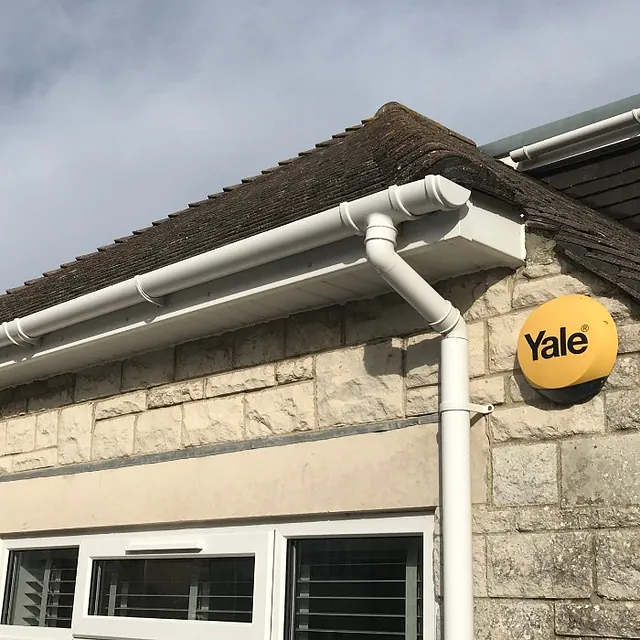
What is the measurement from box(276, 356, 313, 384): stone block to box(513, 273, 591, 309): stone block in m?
1.13

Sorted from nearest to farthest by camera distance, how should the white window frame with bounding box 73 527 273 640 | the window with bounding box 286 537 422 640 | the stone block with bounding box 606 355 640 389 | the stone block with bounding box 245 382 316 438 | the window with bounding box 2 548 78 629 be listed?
the stone block with bounding box 606 355 640 389 < the window with bounding box 286 537 422 640 < the white window frame with bounding box 73 527 273 640 < the stone block with bounding box 245 382 316 438 < the window with bounding box 2 548 78 629

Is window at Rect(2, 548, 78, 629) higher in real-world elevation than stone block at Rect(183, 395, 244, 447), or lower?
lower

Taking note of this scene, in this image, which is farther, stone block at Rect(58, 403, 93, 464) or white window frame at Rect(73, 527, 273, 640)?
stone block at Rect(58, 403, 93, 464)

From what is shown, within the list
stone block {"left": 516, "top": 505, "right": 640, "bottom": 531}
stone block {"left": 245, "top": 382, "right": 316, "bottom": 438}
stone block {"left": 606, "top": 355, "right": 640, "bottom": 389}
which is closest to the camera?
stone block {"left": 516, "top": 505, "right": 640, "bottom": 531}

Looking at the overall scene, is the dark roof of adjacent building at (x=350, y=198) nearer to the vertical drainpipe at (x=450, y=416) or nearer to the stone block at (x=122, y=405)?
the vertical drainpipe at (x=450, y=416)

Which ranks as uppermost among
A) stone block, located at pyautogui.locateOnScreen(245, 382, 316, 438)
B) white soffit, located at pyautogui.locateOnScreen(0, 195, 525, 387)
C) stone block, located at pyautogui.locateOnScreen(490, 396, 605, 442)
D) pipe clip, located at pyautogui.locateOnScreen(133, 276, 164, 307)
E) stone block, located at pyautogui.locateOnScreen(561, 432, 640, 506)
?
pipe clip, located at pyautogui.locateOnScreen(133, 276, 164, 307)

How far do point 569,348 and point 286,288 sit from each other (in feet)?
4.48

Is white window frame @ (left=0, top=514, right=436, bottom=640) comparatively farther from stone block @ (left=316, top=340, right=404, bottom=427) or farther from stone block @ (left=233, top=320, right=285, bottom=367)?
stone block @ (left=233, top=320, right=285, bottom=367)

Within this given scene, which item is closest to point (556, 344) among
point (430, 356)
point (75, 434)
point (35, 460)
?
point (430, 356)

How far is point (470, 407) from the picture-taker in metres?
3.97

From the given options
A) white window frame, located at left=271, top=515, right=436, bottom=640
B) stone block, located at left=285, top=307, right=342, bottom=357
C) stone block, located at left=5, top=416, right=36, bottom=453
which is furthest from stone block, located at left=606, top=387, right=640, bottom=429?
stone block, located at left=5, top=416, right=36, bottom=453

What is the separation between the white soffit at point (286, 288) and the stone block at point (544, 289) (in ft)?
0.39

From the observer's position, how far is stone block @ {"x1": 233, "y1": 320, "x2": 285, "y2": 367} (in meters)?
4.91

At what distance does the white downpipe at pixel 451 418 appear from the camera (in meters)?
3.75
